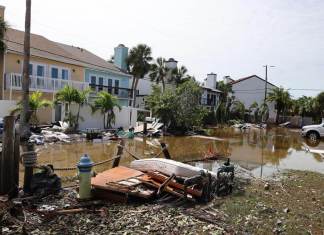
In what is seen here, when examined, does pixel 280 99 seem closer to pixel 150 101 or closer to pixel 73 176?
pixel 150 101

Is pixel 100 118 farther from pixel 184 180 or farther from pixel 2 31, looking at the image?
pixel 184 180

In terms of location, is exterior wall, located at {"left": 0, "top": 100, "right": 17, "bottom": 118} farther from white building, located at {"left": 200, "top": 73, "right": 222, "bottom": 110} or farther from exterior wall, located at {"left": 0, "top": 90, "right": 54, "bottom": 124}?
white building, located at {"left": 200, "top": 73, "right": 222, "bottom": 110}

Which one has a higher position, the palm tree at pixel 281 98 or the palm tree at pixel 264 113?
the palm tree at pixel 281 98

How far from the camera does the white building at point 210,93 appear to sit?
5597 centimetres

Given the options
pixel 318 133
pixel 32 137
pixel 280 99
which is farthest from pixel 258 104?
pixel 32 137

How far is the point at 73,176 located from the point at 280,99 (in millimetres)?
50991

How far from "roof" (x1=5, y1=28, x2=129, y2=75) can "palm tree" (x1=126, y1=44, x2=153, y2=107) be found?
25.1 ft

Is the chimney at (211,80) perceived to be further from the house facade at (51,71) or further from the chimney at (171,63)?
the house facade at (51,71)

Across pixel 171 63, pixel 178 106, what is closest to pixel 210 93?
pixel 171 63

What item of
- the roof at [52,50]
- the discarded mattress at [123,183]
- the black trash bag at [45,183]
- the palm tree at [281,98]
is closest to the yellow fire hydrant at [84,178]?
the discarded mattress at [123,183]

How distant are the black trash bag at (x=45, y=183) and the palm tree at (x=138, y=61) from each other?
39.0m

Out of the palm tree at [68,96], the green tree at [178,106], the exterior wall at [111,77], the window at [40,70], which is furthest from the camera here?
the exterior wall at [111,77]

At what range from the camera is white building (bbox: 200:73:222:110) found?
184 ft

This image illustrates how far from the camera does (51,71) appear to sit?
2961 centimetres
